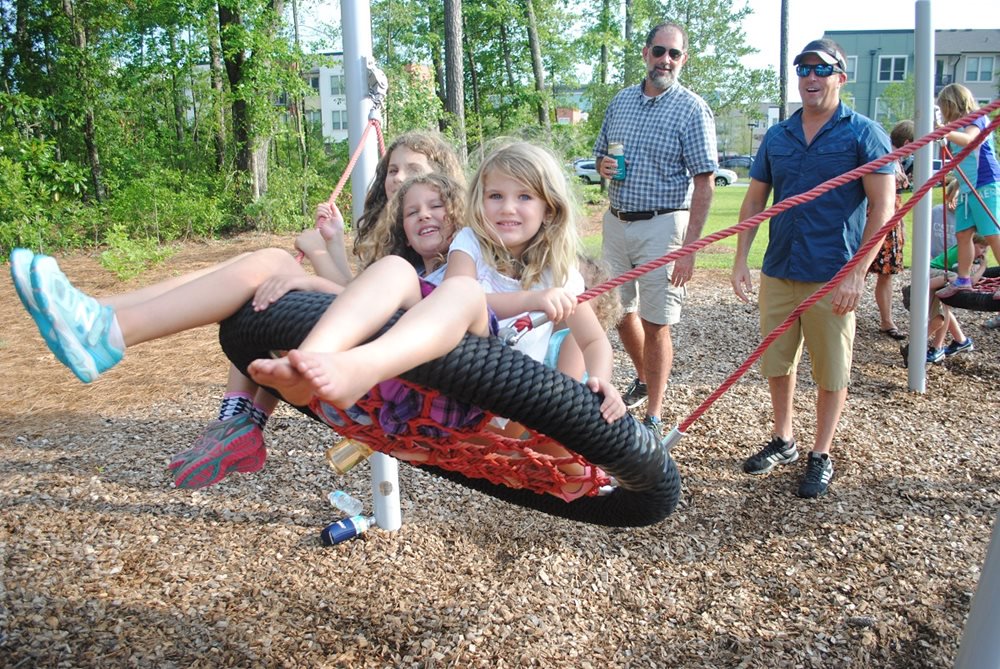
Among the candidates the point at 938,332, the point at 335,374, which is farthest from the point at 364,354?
the point at 938,332

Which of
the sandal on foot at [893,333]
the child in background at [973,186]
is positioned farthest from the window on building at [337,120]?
the child in background at [973,186]

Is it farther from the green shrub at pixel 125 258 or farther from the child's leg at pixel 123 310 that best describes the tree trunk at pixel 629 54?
the child's leg at pixel 123 310

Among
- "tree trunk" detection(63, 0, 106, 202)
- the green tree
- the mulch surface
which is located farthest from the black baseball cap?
the green tree

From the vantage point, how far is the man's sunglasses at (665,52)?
3.76 meters

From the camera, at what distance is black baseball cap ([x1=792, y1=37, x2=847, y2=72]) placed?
9.98 feet

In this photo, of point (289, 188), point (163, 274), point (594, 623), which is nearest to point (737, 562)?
point (594, 623)

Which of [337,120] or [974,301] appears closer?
[974,301]

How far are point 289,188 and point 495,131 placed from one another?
26.3 feet

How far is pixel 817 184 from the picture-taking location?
3221 millimetres

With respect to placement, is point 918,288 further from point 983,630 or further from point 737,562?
point 983,630

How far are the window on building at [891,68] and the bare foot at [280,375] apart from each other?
2074 inches

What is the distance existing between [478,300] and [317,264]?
955 mm

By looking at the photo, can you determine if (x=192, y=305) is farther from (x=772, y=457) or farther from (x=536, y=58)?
(x=536, y=58)

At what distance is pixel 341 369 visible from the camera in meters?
1.38
